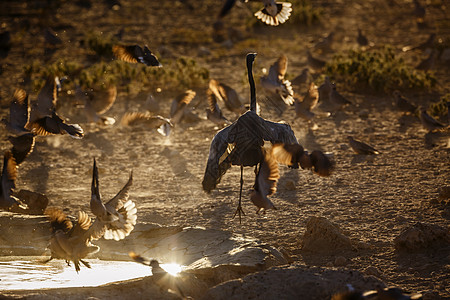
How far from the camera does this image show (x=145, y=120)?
9.70 meters

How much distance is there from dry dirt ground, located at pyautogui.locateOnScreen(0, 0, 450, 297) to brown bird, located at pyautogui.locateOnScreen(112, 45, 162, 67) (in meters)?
1.67

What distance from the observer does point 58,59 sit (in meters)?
16.7

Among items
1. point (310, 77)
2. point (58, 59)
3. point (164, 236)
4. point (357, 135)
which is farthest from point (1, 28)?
point (164, 236)

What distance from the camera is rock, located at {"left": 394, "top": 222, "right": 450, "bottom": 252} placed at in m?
6.43

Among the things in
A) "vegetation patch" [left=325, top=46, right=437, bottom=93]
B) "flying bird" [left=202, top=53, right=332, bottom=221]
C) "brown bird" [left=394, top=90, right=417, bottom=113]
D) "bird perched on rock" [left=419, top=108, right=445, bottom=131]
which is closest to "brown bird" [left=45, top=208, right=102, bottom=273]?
"flying bird" [left=202, top=53, right=332, bottom=221]

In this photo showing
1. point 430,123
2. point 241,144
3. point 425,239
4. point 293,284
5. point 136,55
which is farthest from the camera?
point 430,123

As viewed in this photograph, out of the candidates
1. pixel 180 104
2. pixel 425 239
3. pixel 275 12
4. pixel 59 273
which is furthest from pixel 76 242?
pixel 180 104

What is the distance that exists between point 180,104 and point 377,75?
4467 mm

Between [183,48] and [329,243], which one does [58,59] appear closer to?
[183,48]

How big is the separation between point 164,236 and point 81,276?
98 centimetres

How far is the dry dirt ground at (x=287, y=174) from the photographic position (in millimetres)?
6918

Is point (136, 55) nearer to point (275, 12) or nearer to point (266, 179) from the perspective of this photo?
point (275, 12)

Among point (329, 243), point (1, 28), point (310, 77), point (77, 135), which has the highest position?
point (1, 28)

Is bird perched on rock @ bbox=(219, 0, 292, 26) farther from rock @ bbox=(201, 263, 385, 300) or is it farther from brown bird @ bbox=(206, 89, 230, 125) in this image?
rock @ bbox=(201, 263, 385, 300)
